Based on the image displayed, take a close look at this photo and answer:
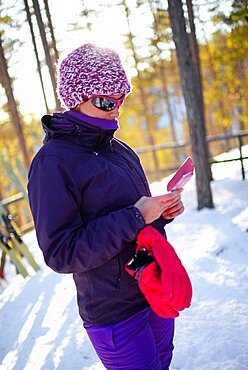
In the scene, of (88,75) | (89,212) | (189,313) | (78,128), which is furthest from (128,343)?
(189,313)

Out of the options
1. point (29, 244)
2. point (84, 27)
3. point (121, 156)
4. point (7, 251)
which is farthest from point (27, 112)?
point (121, 156)

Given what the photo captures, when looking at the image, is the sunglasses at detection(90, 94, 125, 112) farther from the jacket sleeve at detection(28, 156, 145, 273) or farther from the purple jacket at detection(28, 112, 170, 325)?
the jacket sleeve at detection(28, 156, 145, 273)

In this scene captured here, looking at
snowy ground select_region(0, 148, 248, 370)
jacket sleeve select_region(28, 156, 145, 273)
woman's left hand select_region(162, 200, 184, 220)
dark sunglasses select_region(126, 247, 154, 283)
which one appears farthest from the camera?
snowy ground select_region(0, 148, 248, 370)

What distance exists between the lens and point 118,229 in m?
1.21

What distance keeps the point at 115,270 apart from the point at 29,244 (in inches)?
238

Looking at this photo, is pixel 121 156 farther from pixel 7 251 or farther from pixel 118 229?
pixel 7 251

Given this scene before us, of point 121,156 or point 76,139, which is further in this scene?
point 121,156

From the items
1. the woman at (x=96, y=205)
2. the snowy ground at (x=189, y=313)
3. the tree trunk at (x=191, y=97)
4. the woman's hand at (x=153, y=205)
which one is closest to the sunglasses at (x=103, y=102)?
the woman at (x=96, y=205)

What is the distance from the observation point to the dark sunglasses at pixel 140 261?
1291 millimetres

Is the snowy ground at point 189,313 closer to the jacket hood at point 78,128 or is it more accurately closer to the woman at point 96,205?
the woman at point 96,205

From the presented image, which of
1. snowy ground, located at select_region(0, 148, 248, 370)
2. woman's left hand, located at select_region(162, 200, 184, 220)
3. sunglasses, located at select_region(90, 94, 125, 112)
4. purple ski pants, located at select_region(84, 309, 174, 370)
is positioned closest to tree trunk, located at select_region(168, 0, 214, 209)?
snowy ground, located at select_region(0, 148, 248, 370)

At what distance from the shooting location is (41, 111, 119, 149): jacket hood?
133 centimetres

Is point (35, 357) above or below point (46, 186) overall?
below

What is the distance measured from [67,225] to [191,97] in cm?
495
